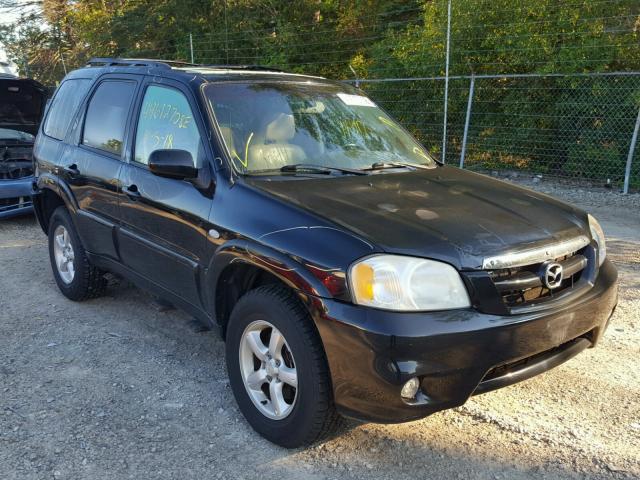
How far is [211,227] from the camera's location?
10.7ft

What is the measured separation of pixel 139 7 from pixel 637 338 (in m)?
19.5

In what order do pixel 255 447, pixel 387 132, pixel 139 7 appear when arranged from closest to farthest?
pixel 255 447 → pixel 387 132 → pixel 139 7

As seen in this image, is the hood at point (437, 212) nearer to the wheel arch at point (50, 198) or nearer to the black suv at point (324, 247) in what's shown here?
the black suv at point (324, 247)

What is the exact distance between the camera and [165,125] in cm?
383

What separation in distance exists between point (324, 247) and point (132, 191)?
6.00 feet

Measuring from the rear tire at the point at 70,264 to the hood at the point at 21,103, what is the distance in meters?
4.16

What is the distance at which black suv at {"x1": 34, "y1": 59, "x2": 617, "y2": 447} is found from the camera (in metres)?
2.57

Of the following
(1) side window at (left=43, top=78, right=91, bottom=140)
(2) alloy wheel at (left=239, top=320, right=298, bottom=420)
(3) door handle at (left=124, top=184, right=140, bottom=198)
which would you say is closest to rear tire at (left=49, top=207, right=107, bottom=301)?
(1) side window at (left=43, top=78, right=91, bottom=140)

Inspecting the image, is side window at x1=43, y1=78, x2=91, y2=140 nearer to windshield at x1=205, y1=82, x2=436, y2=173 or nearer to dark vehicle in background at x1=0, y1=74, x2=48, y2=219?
windshield at x1=205, y1=82, x2=436, y2=173

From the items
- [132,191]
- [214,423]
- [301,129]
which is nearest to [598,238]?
[301,129]

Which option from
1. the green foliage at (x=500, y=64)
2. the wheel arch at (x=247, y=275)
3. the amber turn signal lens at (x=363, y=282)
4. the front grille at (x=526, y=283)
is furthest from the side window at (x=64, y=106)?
the green foliage at (x=500, y=64)

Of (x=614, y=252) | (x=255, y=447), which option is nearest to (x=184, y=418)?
(x=255, y=447)

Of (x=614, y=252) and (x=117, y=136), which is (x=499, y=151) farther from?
(x=117, y=136)

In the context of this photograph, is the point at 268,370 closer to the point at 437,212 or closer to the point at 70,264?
the point at 437,212
